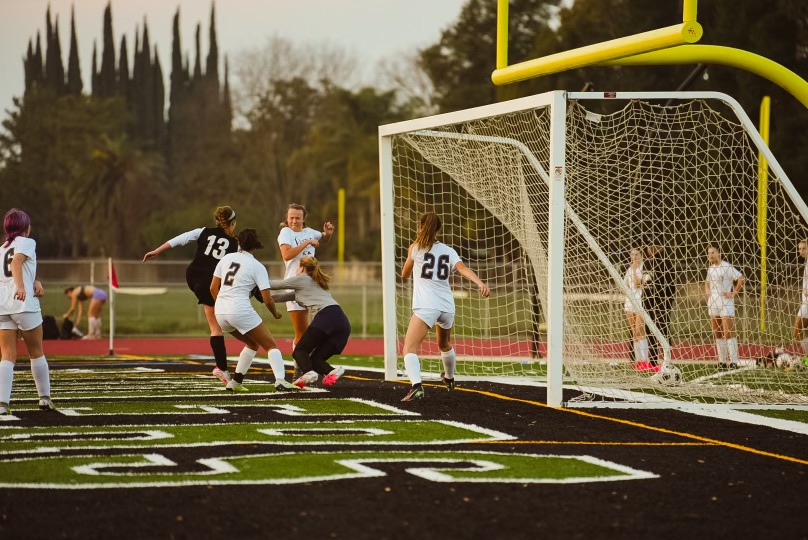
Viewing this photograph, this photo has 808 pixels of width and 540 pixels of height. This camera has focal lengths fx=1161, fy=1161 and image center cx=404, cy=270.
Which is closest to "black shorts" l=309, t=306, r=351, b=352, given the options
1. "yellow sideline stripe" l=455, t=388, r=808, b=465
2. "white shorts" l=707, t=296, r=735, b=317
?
"yellow sideline stripe" l=455, t=388, r=808, b=465

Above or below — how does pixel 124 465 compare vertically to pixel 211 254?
below

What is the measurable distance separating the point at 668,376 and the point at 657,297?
185cm

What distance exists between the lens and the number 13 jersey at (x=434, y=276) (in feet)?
36.8

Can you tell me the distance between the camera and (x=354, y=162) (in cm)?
6500

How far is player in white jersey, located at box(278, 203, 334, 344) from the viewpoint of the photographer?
12.9 metres

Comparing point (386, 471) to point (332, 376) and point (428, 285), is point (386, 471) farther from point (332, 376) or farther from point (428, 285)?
point (332, 376)

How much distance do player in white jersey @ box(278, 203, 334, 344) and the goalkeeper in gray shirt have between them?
543mm

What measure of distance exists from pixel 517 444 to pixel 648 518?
2484mm

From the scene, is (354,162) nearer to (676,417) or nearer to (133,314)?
(133,314)

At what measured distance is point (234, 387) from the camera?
488 inches

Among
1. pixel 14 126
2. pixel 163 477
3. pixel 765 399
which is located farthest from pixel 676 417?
pixel 14 126

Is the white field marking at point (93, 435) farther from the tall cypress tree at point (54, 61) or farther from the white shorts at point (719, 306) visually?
the tall cypress tree at point (54, 61)

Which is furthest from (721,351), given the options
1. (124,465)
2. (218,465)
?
(124,465)

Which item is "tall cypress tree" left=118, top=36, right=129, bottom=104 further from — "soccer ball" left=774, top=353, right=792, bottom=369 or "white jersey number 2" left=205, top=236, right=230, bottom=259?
"soccer ball" left=774, top=353, right=792, bottom=369
